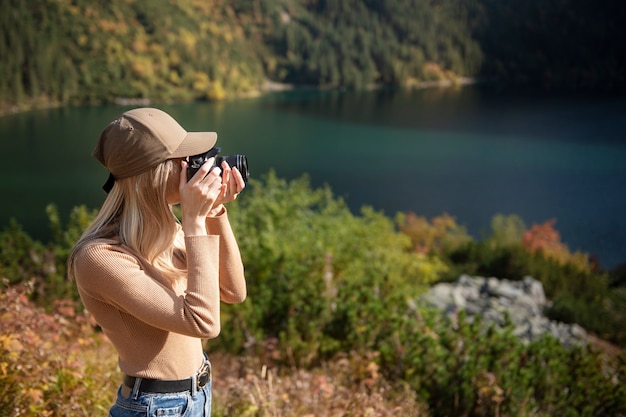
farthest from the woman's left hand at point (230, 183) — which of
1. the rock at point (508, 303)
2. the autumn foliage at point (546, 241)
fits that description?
the autumn foliage at point (546, 241)

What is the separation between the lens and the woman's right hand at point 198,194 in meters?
1.34

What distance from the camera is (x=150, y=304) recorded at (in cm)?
128

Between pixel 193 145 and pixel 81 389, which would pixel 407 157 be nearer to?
pixel 81 389

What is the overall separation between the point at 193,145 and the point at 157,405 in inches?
24.5

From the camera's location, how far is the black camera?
4.48 feet

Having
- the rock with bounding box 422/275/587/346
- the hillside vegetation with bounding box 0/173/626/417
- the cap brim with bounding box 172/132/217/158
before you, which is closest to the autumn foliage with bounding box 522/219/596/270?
the rock with bounding box 422/275/587/346

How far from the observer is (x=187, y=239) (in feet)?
4.41

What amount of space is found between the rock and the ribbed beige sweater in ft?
29.4

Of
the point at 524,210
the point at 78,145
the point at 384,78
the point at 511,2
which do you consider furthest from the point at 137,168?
the point at 511,2

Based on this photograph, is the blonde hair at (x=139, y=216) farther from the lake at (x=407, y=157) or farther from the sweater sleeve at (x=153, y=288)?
the lake at (x=407, y=157)

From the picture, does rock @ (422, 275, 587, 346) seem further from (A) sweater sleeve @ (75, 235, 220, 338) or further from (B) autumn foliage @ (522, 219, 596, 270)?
(B) autumn foliage @ (522, 219, 596, 270)

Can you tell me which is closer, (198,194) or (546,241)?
(198,194)

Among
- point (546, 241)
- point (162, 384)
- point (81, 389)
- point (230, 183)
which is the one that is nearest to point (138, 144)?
point (230, 183)

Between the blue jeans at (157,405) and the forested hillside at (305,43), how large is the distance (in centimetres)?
5300
